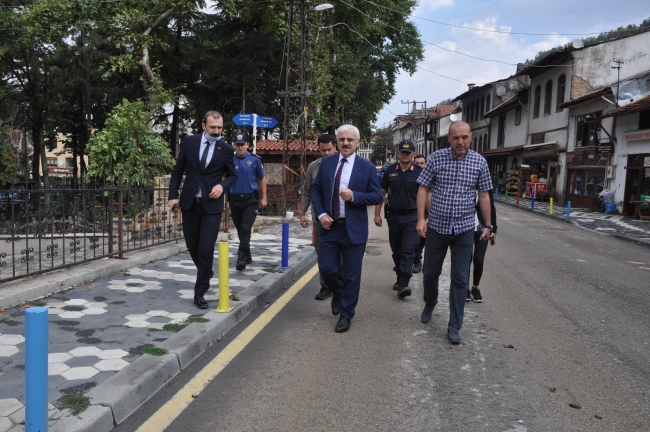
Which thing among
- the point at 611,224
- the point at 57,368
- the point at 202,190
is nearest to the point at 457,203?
the point at 202,190

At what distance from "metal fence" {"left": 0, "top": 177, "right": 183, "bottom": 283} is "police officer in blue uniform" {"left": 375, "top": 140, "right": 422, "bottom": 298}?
387 cm

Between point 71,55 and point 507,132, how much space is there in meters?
30.8

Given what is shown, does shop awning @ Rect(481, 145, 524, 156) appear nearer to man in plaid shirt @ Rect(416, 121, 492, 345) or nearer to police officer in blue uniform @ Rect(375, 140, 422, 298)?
police officer in blue uniform @ Rect(375, 140, 422, 298)

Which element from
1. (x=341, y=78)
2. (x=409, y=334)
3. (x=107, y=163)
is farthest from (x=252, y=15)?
(x=409, y=334)

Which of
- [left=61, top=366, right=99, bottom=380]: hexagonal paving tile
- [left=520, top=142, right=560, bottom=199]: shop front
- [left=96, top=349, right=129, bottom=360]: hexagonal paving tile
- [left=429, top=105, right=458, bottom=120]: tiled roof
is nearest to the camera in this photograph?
[left=61, top=366, right=99, bottom=380]: hexagonal paving tile

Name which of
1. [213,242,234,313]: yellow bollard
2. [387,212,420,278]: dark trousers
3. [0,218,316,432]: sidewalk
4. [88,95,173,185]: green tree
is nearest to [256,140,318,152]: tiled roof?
[88,95,173,185]: green tree

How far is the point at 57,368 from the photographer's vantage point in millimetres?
3832

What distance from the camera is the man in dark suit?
18.6 ft

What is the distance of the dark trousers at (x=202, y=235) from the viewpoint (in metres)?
5.71

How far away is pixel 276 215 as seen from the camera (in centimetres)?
1862

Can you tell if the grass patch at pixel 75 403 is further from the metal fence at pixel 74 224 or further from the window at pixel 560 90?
the window at pixel 560 90

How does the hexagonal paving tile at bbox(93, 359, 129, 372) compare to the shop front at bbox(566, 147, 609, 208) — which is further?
the shop front at bbox(566, 147, 609, 208)

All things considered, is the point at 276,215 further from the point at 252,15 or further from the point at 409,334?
the point at 409,334

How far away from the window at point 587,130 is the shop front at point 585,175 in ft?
1.42
